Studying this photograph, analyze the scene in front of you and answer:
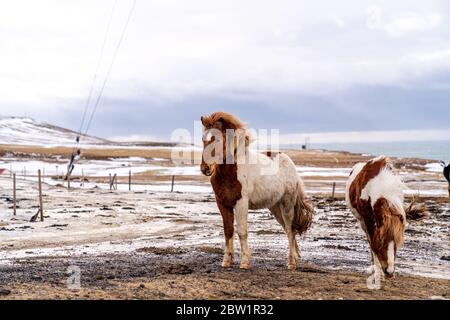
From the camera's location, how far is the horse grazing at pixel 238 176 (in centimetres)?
956

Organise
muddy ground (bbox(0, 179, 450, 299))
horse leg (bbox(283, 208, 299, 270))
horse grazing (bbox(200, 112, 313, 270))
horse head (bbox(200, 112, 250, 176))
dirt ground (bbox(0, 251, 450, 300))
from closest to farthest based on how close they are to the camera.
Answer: dirt ground (bbox(0, 251, 450, 300)) < muddy ground (bbox(0, 179, 450, 299)) < horse head (bbox(200, 112, 250, 176)) < horse grazing (bbox(200, 112, 313, 270)) < horse leg (bbox(283, 208, 299, 270))

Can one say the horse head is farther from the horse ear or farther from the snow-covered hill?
the snow-covered hill

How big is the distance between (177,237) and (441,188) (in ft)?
108

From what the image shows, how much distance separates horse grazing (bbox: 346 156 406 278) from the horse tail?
1373 mm

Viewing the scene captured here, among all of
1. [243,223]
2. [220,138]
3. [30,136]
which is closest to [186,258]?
[243,223]

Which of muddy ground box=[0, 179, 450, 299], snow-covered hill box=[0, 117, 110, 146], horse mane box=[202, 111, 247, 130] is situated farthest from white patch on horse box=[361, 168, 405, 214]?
snow-covered hill box=[0, 117, 110, 146]

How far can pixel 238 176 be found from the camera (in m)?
9.59

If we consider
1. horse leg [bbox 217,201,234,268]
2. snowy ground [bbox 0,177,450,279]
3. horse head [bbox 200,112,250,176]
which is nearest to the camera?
horse head [bbox 200,112,250,176]

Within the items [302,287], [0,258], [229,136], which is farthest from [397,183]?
[0,258]

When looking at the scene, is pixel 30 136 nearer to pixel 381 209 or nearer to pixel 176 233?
pixel 176 233

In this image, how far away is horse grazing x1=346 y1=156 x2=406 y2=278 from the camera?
26.7 feet

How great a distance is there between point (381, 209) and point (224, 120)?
3.00 metres
